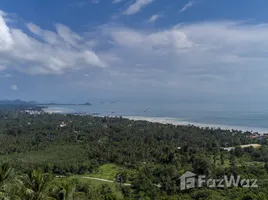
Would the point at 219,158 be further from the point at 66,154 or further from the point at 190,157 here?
the point at 66,154

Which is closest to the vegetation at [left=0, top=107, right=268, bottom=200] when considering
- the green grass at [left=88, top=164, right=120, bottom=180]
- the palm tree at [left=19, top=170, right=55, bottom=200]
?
the palm tree at [left=19, top=170, right=55, bottom=200]

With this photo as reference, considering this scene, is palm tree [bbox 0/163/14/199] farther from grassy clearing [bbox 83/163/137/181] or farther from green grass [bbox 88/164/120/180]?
green grass [bbox 88/164/120/180]

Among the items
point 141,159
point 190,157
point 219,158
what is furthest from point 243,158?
point 141,159

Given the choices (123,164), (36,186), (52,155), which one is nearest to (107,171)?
(123,164)

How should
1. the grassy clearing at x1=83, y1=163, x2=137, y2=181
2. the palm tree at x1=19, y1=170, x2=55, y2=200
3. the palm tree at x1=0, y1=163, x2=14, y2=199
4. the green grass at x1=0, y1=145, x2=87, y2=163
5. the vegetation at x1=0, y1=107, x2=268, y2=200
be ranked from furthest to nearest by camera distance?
the green grass at x1=0, y1=145, x2=87, y2=163 → the grassy clearing at x1=83, y1=163, x2=137, y2=181 → the vegetation at x1=0, y1=107, x2=268, y2=200 → the palm tree at x1=0, y1=163, x2=14, y2=199 → the palm tree at x1=19, y1=170, x2=55, y2=200

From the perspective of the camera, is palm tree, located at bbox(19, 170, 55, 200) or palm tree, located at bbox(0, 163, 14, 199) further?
palm tree, located at bbox(0, 163, 14, 199)

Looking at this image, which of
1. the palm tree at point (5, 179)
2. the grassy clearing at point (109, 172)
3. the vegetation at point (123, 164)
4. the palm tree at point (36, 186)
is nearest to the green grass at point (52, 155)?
the vegetation at point (123, 164)

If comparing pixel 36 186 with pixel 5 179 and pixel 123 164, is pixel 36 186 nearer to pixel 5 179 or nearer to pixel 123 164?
pixel 5 179

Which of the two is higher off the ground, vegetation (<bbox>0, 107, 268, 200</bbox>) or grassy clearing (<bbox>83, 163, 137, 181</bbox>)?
vegetation (<bbox>0, 107, 268, 200</bbox>)
